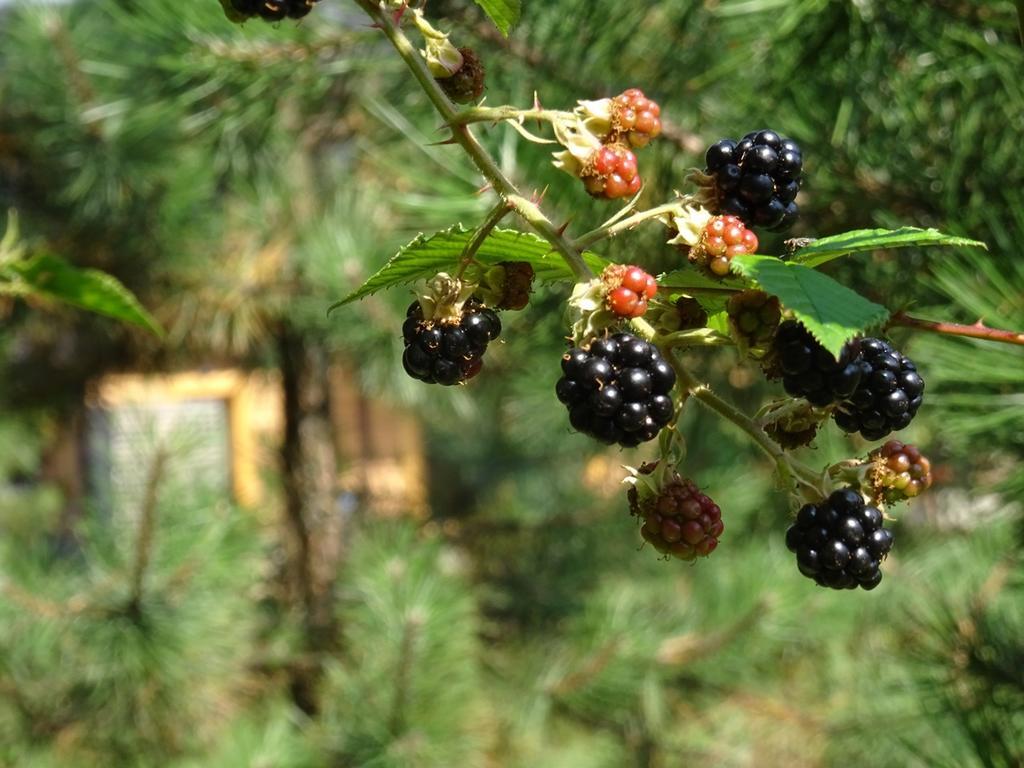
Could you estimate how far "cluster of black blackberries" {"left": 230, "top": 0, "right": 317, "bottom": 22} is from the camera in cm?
33

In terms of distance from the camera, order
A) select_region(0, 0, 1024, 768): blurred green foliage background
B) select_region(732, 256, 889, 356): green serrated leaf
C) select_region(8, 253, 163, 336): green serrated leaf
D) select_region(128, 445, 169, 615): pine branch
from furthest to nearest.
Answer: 1. select_region(128, 445, 169, 615): pine branch
2. select_region(0, 0, 1024, 768): blurred green foliage background
3. select_region(8, 253, 163, 336): green serrated leaf
4. select_region(732, 256, 889, 356): green serrated leaf

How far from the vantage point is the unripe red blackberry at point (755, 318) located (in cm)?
32

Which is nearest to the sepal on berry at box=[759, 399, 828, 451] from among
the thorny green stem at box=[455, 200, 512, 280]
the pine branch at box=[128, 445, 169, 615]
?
the thorny green stem at box=[455, 200, 512, 280]

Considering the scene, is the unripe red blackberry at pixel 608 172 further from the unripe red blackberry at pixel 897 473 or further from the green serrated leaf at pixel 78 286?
the green serrated leaf at pixel 78 286

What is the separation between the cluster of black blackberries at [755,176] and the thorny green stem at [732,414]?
1.9 inches

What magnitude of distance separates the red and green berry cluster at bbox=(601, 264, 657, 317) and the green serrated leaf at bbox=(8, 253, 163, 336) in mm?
292

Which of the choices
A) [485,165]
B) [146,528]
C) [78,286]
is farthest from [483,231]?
[146,528]

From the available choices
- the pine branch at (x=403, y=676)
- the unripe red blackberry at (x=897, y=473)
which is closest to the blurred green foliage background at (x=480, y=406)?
the pine branch at (x=403, y=676)

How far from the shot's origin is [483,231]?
31 centimetres

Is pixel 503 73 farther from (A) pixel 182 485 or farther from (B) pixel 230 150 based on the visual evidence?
(A) pixel 182 485

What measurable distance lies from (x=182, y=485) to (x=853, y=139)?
3.33 ft

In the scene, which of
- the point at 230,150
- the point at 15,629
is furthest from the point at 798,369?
the point at 15,629

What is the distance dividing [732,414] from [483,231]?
92mm

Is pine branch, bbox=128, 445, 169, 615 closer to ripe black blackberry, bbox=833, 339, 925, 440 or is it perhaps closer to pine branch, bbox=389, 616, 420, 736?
pine branch, bbox=389, 616, 420, 736
